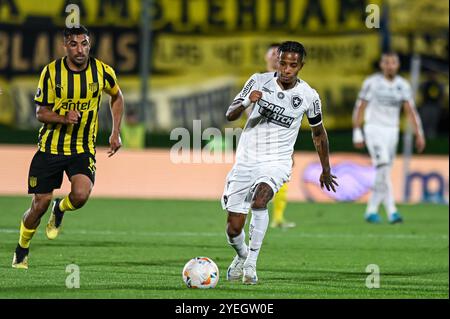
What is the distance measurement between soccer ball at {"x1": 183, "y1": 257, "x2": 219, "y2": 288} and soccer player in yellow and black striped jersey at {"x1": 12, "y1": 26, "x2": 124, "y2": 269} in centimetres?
155

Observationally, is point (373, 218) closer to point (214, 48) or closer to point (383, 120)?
point (383, 120)

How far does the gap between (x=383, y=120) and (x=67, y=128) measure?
301 inches

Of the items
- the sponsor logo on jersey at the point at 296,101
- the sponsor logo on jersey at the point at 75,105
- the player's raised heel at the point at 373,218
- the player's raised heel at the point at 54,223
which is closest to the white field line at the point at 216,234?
the player's raised heel at the point at 373,218

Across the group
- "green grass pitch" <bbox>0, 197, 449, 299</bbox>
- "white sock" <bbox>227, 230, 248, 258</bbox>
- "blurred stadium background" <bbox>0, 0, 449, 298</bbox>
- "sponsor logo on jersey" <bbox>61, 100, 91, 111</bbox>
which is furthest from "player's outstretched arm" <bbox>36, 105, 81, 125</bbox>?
"blurred stadium background" <bbox>0, 0, 449, 298</bbox>

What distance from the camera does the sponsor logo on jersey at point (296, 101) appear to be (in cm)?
945

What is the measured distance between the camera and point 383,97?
16.6 meters

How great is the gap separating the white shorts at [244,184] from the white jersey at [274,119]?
0.06 metres

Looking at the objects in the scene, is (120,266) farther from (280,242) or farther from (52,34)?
(52,34)

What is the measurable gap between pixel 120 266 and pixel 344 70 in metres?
15.1

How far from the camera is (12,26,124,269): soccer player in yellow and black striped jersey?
32.1 ft

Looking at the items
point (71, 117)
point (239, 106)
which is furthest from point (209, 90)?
point (239, 106)

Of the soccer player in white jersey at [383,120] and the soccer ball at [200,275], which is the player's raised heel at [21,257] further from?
the soccer player in white jersey at [383,120]

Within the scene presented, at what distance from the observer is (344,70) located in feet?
81.4

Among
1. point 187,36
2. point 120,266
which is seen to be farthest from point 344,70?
point 120,266
